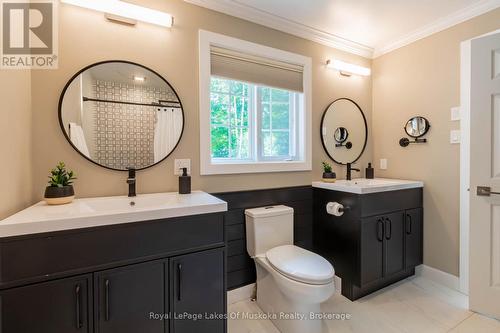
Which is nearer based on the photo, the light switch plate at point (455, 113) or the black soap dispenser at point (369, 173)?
the light switch plate at point (455, 113)

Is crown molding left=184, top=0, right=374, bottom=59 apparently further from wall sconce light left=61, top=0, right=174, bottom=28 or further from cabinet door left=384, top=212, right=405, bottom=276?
cabinet door left=384, top=212, right=405, bottom=276

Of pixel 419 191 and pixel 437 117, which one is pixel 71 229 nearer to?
pixel 419 191

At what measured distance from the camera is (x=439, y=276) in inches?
84.4

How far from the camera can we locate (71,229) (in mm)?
1019

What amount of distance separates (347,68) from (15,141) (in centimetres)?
268

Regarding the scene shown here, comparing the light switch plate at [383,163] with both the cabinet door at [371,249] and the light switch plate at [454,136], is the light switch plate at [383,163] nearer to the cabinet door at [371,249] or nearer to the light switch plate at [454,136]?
the light switch plate at [454,136]

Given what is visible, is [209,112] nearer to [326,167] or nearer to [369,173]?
[326,167]

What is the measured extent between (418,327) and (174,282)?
5.48 feet

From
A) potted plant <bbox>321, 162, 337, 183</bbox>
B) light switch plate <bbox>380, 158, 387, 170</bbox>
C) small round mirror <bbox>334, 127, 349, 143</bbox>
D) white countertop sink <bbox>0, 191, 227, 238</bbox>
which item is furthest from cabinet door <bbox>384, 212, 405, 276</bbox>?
white countertop sink <bbox>0, 191, 227, 238</bbox>

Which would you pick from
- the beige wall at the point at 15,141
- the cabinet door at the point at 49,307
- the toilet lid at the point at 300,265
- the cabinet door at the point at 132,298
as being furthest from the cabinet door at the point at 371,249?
the beige wall at the point at 15,141

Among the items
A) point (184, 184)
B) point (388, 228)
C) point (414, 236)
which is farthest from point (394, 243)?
point (184, 184)

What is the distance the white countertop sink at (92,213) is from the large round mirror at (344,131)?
1575 mm

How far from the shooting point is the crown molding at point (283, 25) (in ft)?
5.98

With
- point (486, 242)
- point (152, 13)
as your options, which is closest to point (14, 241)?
point (152, 13)
